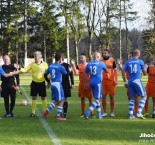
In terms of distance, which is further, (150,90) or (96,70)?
(150,90)

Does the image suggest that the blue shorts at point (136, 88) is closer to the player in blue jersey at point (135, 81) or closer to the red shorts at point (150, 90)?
the player in blue jersey at point (135, 81)

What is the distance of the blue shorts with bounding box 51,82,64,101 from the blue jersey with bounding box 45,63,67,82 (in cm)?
15

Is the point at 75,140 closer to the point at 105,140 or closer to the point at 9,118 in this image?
the point at 105,140

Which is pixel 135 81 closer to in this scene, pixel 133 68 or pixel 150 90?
pixel 133 68

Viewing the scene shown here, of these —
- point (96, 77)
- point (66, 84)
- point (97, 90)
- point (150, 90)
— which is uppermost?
point (96, 77)

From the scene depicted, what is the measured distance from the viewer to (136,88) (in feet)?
38.6

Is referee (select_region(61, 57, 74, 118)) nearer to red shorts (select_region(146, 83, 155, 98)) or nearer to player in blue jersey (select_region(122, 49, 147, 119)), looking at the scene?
player in blue jersey (select_region(122, 49, 147, 119))

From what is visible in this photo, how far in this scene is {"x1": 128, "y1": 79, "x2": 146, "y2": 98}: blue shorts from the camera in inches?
461

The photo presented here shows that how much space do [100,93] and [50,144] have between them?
11.9 ft

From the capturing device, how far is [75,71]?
12555mm

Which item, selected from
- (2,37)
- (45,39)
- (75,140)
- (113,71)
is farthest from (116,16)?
(75,140)

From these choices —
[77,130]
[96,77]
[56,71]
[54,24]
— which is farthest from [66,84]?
[54,24]

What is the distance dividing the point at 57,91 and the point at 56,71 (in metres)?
0.58

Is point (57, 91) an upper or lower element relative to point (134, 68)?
lower
